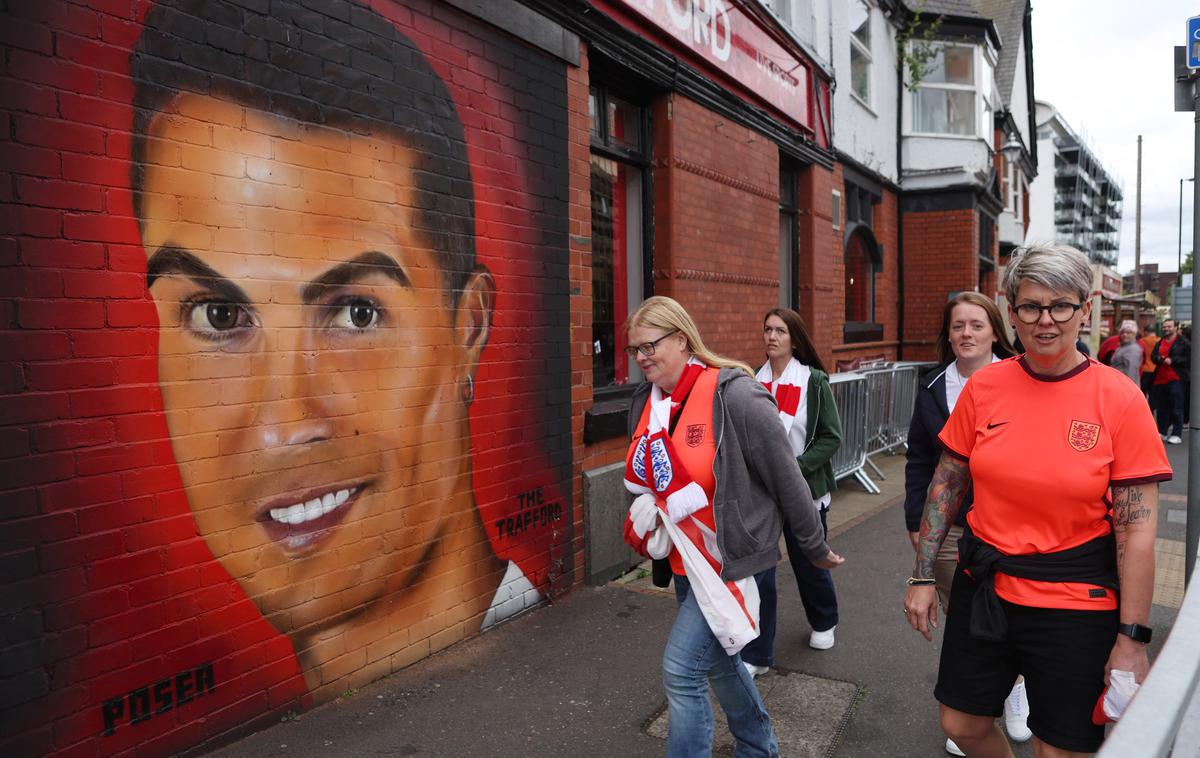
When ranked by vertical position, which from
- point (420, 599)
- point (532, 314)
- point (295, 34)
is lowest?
point (420, 599)

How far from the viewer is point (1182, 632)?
4.98ft

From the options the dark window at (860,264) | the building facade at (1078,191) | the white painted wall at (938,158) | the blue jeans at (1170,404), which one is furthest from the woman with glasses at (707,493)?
the building facade at (1078,191)

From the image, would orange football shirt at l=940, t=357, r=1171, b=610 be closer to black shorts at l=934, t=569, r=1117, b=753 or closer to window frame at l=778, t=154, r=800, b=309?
black shorts at l=934, t=569, r=1117, b=753

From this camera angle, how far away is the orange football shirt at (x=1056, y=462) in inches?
82.9

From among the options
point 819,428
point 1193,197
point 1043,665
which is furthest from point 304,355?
point 1193,197

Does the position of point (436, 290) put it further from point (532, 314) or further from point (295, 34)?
point (295, 34)

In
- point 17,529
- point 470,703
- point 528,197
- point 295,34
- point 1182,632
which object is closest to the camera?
point 1182,632

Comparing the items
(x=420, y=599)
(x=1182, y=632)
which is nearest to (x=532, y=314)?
(x=420, y=599)

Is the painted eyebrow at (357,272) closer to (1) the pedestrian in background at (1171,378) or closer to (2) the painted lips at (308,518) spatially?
(2) the painted lips at (308,518)

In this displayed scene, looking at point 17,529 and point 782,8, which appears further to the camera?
point 782,8

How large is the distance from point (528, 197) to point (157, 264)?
2.45m

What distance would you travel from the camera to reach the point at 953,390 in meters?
3.37

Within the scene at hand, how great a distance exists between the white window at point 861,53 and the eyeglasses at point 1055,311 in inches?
413

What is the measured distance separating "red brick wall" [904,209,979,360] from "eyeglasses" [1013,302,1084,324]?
41.9 feet
